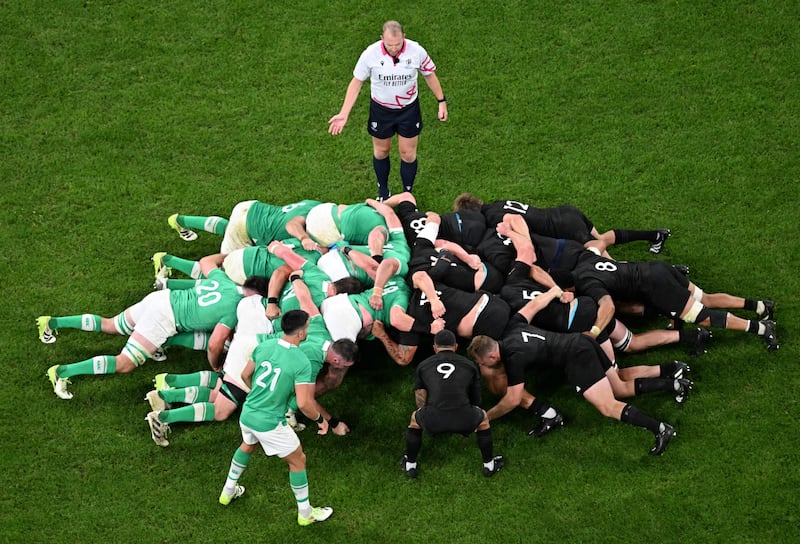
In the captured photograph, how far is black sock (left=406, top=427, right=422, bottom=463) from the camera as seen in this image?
8.77m

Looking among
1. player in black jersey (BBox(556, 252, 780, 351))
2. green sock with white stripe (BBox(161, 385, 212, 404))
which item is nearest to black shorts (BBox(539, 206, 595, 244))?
player in black jersey (BBox(556, 252, 780, 351))

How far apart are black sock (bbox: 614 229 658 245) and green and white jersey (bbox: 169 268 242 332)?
14.2ft

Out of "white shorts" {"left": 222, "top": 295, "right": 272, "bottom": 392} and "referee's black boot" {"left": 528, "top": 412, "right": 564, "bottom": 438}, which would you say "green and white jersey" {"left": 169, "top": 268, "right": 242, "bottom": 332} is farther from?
"referee's black boot" {"left": 528, "top": 412, "right": 564, "bottom": 438}

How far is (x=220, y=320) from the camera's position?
9.68 m

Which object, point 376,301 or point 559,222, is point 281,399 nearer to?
point 376,301

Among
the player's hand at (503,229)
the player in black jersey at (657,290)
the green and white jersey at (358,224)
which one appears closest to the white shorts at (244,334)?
the green and white jersey at (358,224)

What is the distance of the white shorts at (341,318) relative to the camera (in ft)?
30.4

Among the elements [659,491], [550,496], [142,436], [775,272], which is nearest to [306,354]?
[142,436]

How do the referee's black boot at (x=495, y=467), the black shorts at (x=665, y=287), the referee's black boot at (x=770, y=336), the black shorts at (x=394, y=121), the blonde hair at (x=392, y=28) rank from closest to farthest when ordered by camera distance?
the referee's black boot at (x=495, y=467), the black shorts at (x=665, y=287), the referee's black boot at (x=770, y=336), the blonde hair at (x=392, y=28), the black shorts at (x=394, y=121)

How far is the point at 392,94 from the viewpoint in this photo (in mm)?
10883

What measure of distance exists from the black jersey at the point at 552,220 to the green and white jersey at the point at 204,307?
3.08m

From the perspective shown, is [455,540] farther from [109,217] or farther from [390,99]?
[109,217]

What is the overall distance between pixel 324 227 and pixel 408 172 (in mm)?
1722

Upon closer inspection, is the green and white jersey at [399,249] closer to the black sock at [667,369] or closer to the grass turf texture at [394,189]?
the grass turf texture at [394,189]
